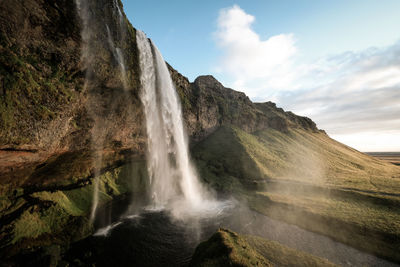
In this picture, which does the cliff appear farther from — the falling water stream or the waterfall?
the waterfall

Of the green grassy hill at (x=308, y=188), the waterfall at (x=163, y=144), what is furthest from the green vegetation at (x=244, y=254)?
the waterfall at (x=163, y=144)

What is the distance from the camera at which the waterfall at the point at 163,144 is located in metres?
28.2

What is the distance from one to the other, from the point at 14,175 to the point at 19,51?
43.3 feet

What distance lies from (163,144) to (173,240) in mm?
19839

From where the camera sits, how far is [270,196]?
29047mm

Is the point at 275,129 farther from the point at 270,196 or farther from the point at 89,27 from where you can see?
the point at 89,27

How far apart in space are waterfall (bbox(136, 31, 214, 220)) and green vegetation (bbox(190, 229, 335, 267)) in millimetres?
13348

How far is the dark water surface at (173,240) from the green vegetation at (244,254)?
198 cm

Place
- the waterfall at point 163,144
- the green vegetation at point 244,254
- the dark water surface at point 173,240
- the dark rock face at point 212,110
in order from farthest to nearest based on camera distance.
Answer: the dark rock face at point 212,110, the waterfall at point 163,144, the dark water surface at point 173,240, the green vegetation at point 244,254

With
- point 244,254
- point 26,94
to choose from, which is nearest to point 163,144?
point 26,94

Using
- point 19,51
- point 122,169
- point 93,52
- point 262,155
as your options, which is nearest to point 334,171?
point 262,155

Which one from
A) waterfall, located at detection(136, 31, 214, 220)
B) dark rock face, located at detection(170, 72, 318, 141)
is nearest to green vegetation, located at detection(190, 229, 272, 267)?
waterfall, located at detection(136, 31, 214, 220)

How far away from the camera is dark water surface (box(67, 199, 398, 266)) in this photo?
46.9 ft

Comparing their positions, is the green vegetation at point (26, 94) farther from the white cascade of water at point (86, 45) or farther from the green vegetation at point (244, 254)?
the green vegetation at point (244, 254)
